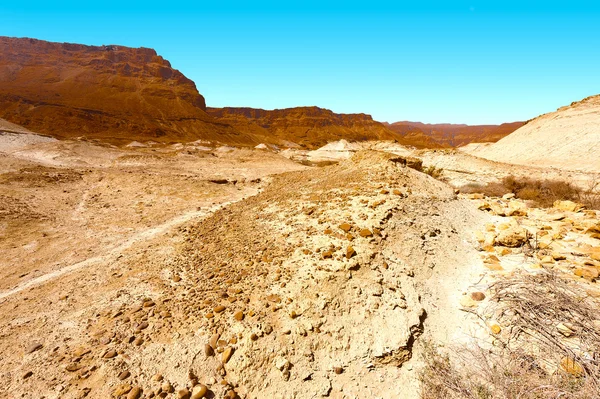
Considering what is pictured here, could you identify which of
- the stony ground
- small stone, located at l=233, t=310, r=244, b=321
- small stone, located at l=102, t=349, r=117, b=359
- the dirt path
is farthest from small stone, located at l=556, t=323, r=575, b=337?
the dirt path

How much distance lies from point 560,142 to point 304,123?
9558 cm

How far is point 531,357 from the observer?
3539 mm

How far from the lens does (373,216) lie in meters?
6.15

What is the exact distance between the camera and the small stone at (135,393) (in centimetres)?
323

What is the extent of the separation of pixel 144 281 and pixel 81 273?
1808 millimetres

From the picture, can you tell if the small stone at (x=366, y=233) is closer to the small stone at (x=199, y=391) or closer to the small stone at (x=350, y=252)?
the small stone at (x=350, y=252)

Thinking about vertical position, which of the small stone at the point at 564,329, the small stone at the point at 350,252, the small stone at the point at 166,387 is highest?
the small stone at the point at 350,252

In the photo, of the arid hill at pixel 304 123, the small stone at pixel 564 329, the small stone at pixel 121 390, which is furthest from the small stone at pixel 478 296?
the arid hill at pixel 304 123

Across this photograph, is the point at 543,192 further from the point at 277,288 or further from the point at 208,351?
the point at 208,351

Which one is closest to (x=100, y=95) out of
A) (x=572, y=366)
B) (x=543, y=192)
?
(x=543, y=192)

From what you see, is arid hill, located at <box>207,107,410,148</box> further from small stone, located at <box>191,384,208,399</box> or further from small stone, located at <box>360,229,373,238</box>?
small stone, located at <box>191,384,208,399</box>

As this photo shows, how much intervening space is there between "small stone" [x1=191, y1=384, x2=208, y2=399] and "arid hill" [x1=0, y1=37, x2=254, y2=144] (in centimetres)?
5511

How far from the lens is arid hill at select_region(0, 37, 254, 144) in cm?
5931

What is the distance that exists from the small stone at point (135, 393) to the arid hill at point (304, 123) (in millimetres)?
97097
